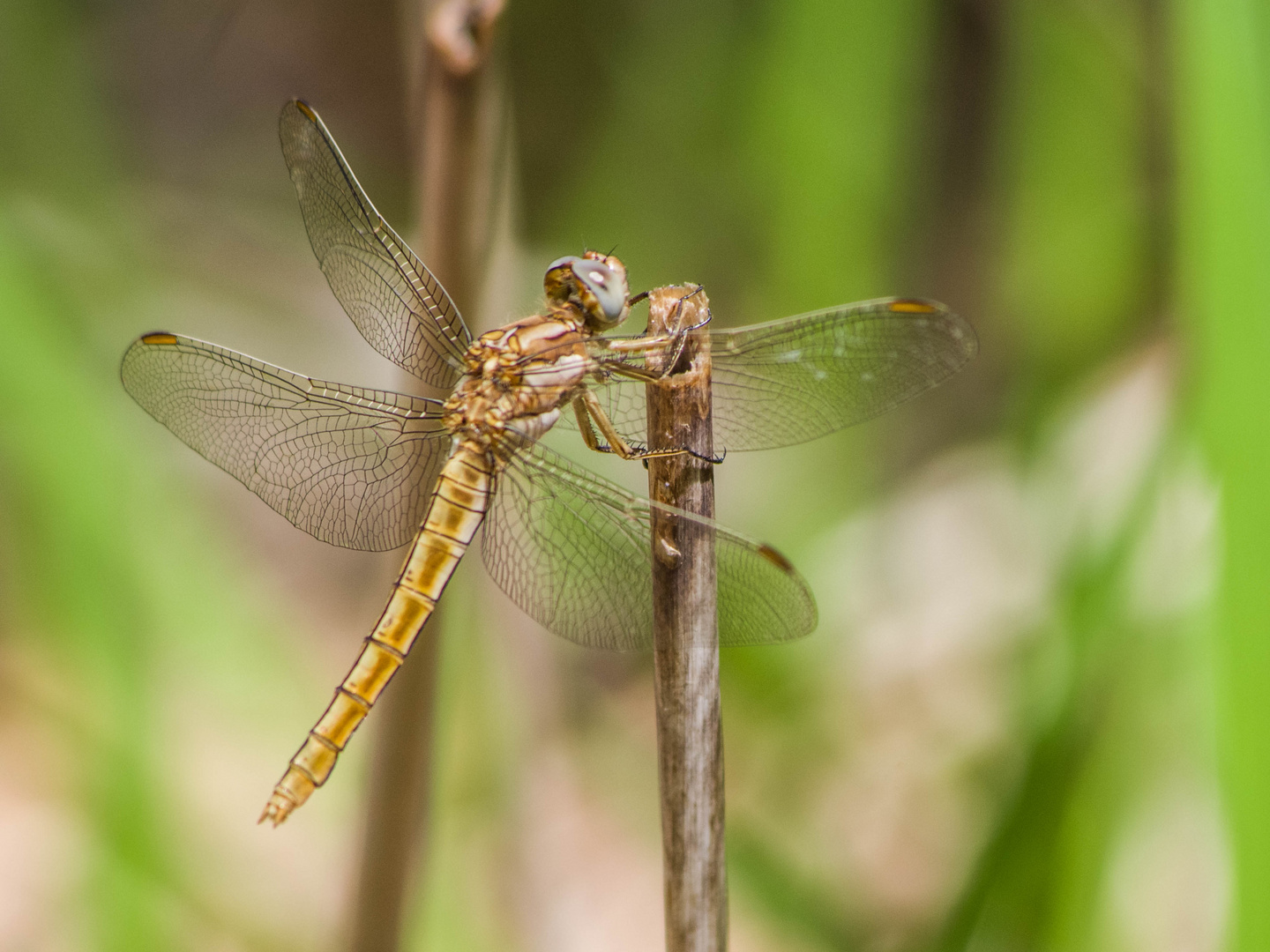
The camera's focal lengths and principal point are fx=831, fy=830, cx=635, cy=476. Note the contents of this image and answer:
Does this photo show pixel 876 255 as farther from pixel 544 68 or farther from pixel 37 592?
pixel 37 592

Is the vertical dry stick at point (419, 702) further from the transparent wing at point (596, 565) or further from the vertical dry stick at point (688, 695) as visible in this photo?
the vertical dry stick at point (688, 695)

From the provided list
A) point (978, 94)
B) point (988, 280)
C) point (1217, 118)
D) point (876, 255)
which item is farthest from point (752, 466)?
point (1217, 118)

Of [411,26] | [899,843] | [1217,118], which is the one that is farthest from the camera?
[899,843]

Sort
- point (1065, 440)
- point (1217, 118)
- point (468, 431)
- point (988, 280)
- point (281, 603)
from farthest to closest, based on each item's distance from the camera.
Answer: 1. point (988, 280)
2. point (281, 603)
3. point (1065, 440)
4. point (468, 431)
5. point (1217, 118)

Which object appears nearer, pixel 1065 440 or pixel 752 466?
pixel 1065 440

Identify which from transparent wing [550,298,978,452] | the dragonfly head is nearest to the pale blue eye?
the dragonfly head

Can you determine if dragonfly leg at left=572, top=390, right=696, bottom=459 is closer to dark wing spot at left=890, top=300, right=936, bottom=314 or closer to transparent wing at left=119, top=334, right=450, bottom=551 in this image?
transparent wing at left=119, top=334, right=450, bottom=551

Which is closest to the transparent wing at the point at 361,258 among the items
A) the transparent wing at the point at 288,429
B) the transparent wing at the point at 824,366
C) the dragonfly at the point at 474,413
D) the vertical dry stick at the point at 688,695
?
the dragonfly at the point at 474,413

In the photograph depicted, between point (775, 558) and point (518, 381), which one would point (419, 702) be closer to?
point (518, 381)
